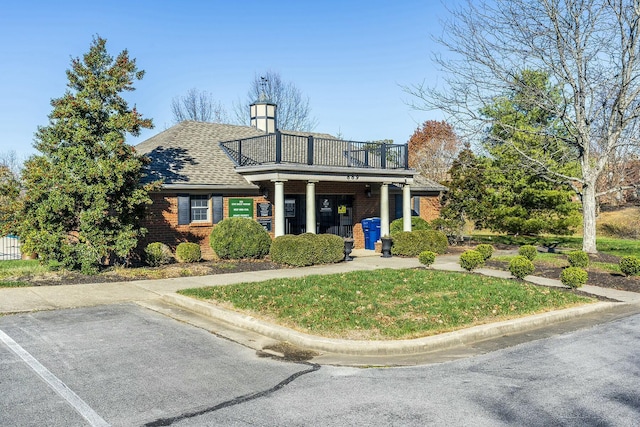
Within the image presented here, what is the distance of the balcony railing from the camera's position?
2058 centimetres

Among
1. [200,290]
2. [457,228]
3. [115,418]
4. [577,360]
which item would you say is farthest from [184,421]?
[457,228]

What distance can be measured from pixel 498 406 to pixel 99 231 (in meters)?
11.9

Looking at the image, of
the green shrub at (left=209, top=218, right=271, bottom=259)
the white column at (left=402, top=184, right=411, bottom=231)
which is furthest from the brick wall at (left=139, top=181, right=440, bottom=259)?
the white column at (left=402, top=184, right=411, bottom=231)

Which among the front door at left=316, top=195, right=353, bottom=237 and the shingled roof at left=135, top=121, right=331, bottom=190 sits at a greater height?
the shingled roof at left=135, top=121, right=331, bottom=190

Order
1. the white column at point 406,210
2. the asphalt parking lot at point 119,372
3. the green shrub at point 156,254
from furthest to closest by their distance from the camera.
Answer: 1. the white column at point 406,210
2. the green shrub at point 156,254
3. the asphalt parking lot at point 119,372

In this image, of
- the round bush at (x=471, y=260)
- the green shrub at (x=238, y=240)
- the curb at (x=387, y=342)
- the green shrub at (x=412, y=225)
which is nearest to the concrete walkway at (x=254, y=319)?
the curb at (x=387, y=342)

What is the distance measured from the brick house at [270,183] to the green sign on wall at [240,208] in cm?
4

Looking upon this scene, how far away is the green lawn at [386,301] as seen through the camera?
848 cm

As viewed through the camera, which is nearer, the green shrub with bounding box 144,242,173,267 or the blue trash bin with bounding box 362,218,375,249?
the green shrub with bounding box 144,242,173,267

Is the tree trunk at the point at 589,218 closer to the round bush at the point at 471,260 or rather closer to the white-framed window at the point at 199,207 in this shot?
the round bush at the point at 471,260

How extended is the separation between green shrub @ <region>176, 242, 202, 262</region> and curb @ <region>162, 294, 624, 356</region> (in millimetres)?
6405

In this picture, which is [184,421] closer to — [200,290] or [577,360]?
[577,360]

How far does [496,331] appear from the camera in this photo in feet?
28.1

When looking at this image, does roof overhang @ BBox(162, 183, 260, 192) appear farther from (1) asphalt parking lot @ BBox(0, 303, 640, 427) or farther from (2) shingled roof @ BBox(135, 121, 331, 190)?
(1) asphalt parking lot @ BBox(0, 303, 640, 427)
